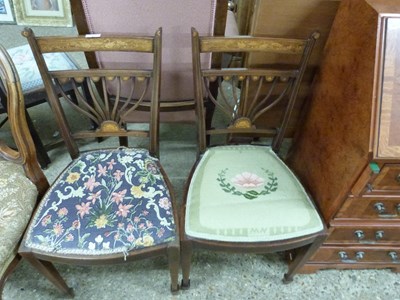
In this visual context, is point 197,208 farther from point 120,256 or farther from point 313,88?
point 313,88

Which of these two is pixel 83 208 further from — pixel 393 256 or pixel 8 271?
pixel 393 256

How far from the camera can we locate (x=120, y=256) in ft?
2.86

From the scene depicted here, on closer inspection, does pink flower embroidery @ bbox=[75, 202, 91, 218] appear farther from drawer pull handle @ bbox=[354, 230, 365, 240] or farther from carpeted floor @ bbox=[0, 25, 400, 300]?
drawer pull handle @ bbox=[354, 230, 365, 240]

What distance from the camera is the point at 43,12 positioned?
2.46 meters

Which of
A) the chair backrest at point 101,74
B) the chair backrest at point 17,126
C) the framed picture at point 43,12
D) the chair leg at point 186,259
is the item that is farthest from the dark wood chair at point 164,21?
the framed picture at point 43,12

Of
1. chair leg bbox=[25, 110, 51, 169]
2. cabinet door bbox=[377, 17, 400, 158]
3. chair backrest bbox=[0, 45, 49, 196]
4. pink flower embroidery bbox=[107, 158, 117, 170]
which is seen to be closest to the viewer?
cabinet door bbox=[377, 17, 400, 158]

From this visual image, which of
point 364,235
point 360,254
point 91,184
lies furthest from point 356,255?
point 91,184

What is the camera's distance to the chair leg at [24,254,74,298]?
0.90m

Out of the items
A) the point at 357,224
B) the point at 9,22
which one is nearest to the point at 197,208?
the point at 357,224

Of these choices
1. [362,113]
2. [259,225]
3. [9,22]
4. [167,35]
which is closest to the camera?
[362,113]

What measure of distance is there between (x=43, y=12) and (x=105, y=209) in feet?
7.32

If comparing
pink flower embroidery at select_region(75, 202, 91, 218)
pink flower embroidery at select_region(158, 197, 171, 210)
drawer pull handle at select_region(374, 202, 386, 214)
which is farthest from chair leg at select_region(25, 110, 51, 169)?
drawer pull handle at select_region(374, 202, 386, 214)

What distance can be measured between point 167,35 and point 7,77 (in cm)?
53

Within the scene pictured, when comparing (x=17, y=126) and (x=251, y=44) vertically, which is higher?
(x=251, y=44)
